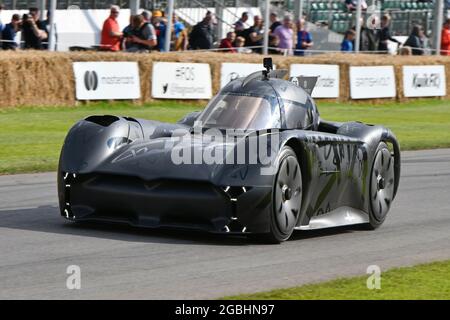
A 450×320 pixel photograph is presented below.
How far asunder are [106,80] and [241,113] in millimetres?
12930

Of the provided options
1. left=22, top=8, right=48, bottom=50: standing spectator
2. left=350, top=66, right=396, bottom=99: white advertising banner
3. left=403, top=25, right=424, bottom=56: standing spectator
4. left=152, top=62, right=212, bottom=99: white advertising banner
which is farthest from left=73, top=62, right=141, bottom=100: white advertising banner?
left=403, top=25, right=424, bottom=56: standing spectator

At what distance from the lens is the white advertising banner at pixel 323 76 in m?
27.0

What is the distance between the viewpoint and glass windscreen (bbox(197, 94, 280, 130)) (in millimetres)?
9797

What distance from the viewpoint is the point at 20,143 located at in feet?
54.6

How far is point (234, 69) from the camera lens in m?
25.3

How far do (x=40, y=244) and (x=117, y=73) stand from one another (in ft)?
48.0

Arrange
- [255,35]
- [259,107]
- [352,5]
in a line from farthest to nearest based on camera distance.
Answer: [352,5] → [255,35] → [259,107]

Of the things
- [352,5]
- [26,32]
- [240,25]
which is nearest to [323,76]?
[240,25]

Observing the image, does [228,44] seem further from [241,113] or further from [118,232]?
[118,232]

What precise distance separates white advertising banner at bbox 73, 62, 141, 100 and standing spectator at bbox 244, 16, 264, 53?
4843mm

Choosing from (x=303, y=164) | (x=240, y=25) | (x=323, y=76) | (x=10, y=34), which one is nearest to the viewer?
(x=303, y=164)

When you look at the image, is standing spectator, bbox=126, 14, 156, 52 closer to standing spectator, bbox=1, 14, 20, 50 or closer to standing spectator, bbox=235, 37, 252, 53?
standing spectator, bbox=1, 14, 20, 50

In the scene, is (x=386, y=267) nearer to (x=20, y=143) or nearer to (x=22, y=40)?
(x=20, y=143)
